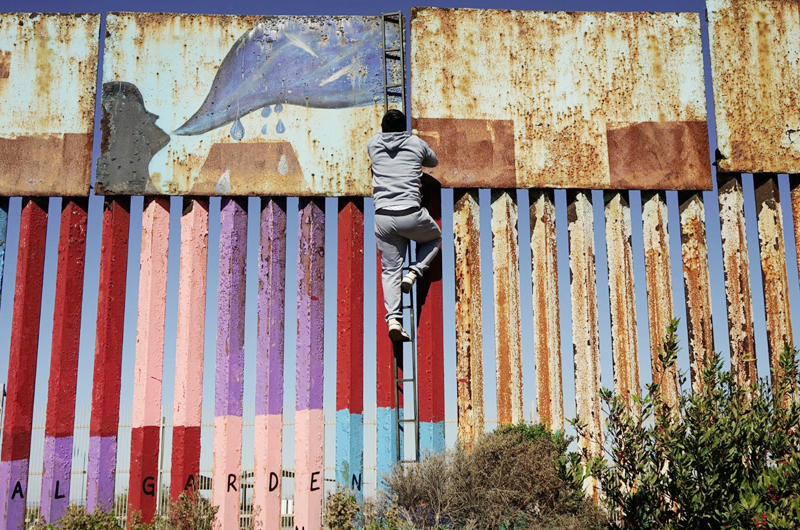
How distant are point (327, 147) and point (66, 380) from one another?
359cm

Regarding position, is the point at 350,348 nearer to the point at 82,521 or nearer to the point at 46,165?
the point at 82,521

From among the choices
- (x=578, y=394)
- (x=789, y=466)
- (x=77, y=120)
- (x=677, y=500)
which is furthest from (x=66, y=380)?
(x=789, y=466)

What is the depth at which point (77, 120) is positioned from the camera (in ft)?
31.8

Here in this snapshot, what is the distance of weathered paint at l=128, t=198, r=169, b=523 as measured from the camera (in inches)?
355

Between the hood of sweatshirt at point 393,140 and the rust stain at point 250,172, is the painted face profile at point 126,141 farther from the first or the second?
the hood of sweatshirt at point 393,140

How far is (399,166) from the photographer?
9.12 meters

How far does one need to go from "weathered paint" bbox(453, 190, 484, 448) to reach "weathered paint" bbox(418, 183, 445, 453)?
18 cm

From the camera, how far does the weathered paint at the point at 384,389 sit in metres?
9.10

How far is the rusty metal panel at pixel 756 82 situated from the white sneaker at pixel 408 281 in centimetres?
361

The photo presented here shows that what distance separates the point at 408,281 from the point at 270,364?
1664 millimetres

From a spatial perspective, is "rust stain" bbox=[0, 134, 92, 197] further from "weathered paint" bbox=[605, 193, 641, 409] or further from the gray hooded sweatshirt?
"weathered paint" bbox=[605, 193, 641, 409]

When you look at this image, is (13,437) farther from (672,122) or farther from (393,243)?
(672,122)

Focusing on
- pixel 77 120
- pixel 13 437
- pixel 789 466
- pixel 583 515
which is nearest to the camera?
pixel 789 466

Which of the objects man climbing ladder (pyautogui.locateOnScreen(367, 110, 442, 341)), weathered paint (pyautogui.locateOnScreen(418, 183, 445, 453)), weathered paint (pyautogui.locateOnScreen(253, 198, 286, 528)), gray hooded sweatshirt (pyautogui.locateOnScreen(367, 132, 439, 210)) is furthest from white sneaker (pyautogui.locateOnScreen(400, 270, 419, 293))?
weathered paint (pyautogui.locateOnScreen(253, 198, 286, 528))
